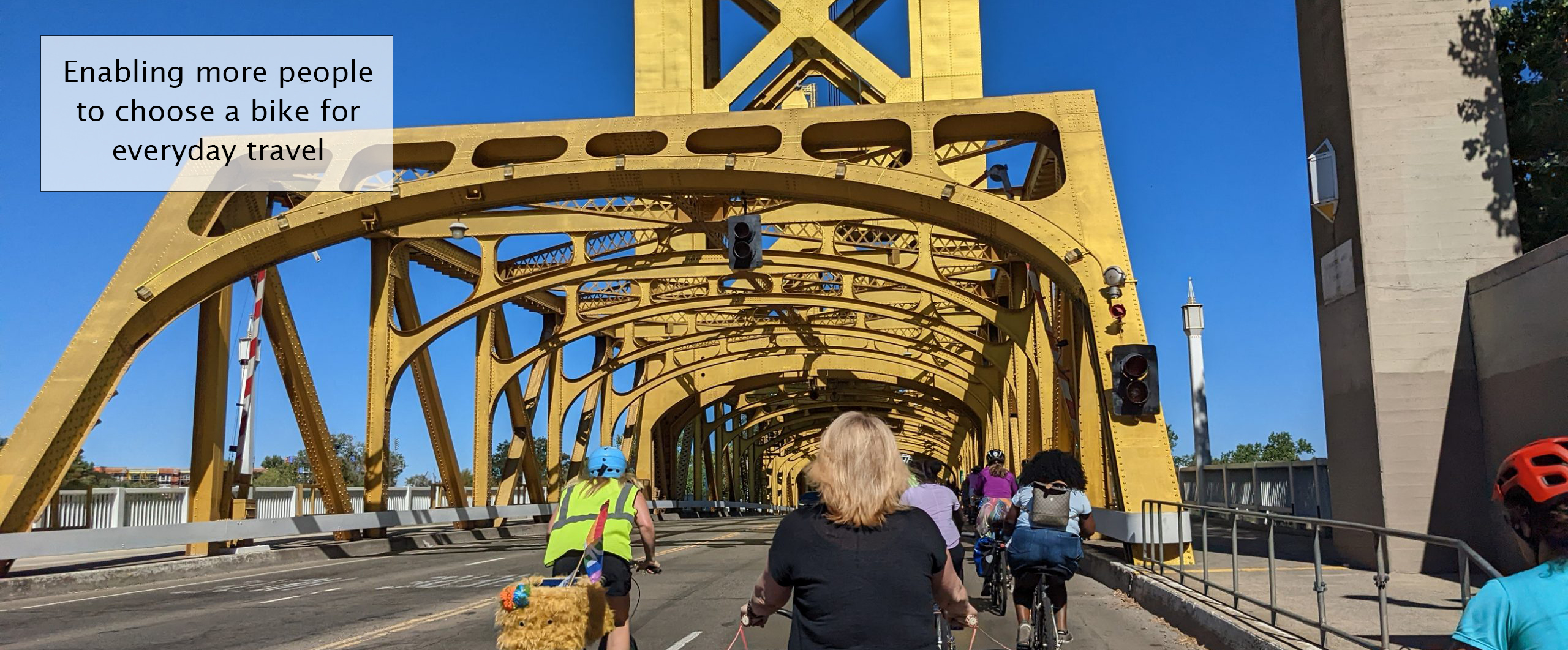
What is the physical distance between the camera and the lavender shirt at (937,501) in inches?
280

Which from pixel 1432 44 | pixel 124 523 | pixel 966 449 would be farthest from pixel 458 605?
pixel 966 449

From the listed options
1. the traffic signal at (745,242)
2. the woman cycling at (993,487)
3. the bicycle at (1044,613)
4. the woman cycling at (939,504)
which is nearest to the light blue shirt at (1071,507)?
the bicycle at (1044,613)

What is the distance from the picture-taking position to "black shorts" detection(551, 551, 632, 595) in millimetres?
6281

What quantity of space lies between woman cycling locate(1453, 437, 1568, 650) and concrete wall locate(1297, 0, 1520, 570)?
32.4 ft

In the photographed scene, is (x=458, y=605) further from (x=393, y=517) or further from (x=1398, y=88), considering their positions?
(x=393, y=517)

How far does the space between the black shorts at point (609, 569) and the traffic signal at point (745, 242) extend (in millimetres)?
8724

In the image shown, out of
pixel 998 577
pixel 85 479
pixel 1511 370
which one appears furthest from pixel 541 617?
pixel 85 479

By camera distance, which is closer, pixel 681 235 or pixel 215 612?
pixel 215 612

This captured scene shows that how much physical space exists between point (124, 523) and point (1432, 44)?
22589 mm

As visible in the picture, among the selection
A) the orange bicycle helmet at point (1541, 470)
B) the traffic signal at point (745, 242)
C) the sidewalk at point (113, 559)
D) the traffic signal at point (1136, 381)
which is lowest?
the sidewalk at point (113, 559)

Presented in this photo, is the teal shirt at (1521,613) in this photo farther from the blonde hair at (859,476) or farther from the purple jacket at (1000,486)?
the purple jacket at (1000,486)

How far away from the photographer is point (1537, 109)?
13.9m

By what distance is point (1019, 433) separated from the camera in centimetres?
2930

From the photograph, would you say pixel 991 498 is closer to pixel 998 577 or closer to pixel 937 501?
pixel 998 577
